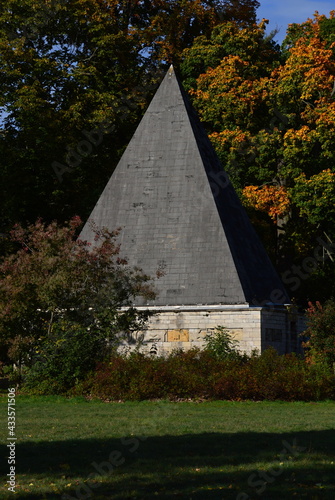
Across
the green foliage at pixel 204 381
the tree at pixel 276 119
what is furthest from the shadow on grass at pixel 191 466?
the tree at pixel 276 119

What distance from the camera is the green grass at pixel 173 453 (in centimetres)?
953

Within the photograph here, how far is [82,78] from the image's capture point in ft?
135

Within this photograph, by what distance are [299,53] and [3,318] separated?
21.0m

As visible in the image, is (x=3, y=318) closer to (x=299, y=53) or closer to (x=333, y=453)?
(x=333, y=453)

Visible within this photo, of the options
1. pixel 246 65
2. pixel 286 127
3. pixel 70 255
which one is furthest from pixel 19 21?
pixel 70 255

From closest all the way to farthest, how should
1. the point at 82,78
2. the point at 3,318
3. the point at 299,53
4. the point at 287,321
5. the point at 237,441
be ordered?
the point at 237,441, the point at 3,318, the point at 287,321, the point at 299,53, the point at 82,78

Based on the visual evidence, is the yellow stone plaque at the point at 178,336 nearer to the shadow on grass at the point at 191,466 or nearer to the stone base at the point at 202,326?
the stone base at the point at 202,326

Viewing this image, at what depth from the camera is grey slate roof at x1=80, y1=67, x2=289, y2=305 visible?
91.6 feet

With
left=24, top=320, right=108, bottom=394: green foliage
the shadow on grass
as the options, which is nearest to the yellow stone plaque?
left=24, top=320, right=108, bottom=394: green foliage

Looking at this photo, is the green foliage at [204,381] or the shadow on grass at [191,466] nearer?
the shadow on grass at [191,466]

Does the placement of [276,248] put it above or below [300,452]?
above

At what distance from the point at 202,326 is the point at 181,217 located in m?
4.08

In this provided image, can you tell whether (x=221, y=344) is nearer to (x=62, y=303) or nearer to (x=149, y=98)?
(x=62, y=303)

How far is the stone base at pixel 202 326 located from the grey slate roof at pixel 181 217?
14.3 inches
